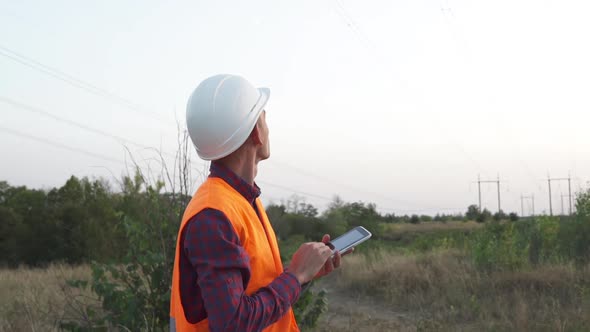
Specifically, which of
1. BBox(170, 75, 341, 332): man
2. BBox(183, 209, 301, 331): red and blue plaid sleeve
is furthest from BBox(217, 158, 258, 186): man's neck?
BBox(183, 209, 301, 331): red and blue plaid sleeve

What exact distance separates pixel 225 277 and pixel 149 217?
138 inches

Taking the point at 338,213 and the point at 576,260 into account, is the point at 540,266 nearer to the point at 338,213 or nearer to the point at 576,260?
the point at 576,260

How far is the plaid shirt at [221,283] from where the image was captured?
157 cm

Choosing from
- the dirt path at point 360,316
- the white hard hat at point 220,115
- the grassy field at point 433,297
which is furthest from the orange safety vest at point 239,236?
the dirt path at point 360,316

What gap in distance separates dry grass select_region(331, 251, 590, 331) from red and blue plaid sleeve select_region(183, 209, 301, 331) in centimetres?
582

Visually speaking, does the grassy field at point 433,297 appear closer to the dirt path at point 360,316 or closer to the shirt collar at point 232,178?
the dirt path at point 360,316

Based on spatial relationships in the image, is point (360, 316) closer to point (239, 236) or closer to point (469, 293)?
point (469, 293)

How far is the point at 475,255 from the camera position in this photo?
42.3 feet

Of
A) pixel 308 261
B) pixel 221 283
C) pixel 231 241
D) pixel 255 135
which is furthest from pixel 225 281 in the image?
pixel 255 135

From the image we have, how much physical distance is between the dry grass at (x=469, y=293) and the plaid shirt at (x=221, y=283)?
581 cm

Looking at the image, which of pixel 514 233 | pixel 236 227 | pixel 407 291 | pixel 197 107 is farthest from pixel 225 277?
pixel 514 233

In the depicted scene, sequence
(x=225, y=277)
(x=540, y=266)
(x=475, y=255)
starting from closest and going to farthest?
(x=225, y=277) → (x=540, y=266) → (x=475, y=255)

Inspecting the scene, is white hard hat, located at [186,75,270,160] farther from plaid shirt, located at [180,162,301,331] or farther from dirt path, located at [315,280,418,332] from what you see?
dirt path, located at [315,280,418,332]

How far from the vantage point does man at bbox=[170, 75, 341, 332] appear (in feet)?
5.24
